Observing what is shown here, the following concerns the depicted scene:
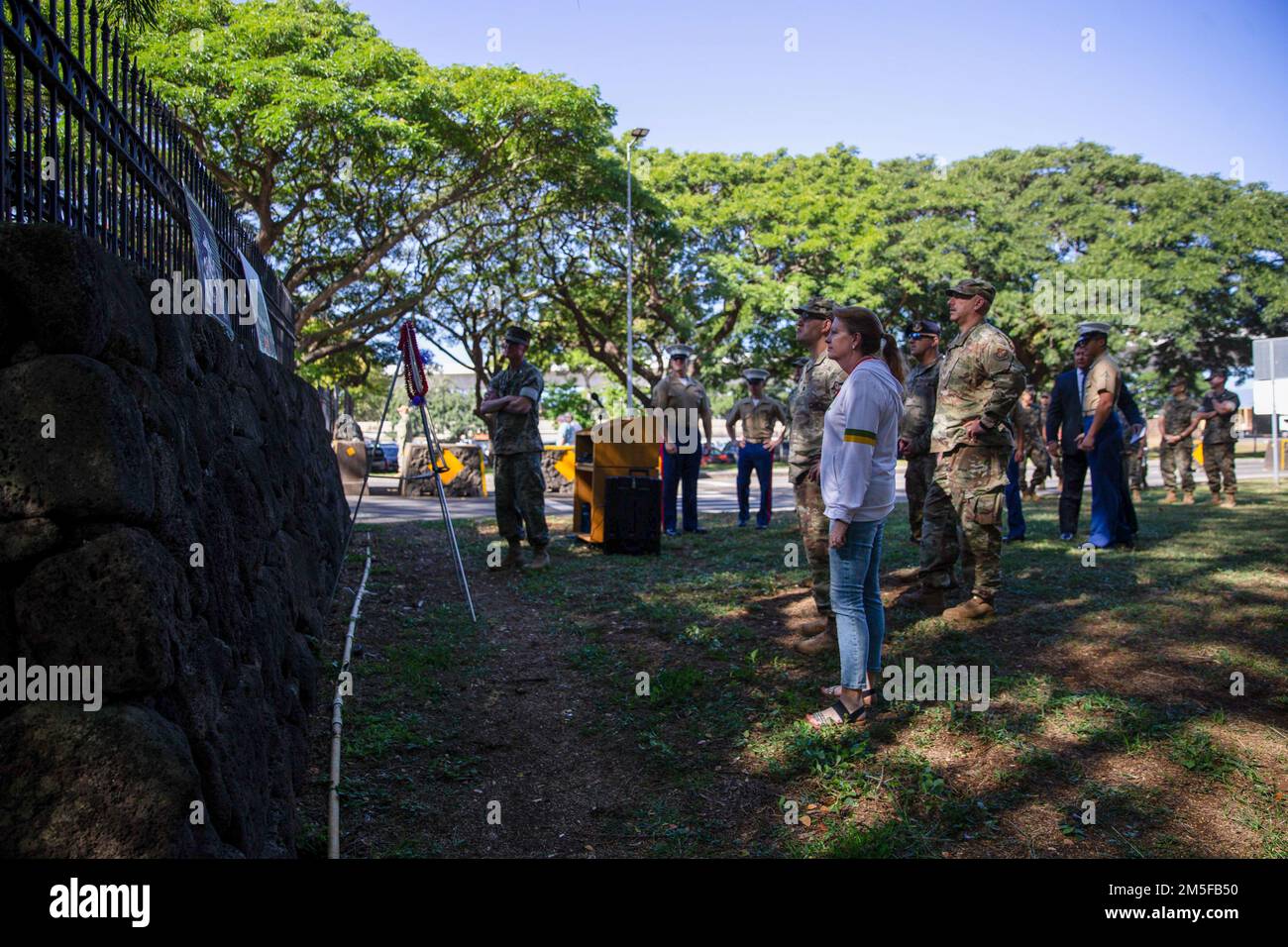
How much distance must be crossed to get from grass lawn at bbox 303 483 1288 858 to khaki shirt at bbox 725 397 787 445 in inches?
185

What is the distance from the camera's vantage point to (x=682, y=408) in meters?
12.2

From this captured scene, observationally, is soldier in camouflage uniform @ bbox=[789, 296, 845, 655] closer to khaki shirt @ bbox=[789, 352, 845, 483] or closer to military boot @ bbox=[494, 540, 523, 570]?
khaki shirt @ bbox=[789, 352, 845, 483]

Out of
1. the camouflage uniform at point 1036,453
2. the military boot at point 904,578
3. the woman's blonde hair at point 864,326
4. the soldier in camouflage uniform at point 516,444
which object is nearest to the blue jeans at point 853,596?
the woman's blonde hair at point 864,326

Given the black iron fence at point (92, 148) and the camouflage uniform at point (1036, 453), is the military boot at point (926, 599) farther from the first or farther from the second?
the camouflage uniform at point (1036, 453)

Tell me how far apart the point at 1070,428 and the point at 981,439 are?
13.9 feet

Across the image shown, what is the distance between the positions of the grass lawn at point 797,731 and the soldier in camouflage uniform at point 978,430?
48cm

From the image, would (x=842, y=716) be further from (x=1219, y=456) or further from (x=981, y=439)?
(x=1219, y=456)

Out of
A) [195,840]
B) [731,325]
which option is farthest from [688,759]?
[731,325]

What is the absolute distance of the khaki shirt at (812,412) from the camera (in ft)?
22.6

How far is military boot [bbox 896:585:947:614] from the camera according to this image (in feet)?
22.5

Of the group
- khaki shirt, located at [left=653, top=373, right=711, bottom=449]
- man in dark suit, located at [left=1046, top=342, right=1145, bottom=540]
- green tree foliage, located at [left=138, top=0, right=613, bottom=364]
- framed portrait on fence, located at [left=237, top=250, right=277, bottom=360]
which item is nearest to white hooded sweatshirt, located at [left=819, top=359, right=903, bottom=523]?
framed portrait on fence, located at [left=237, top=250, right=277, bottom=360]

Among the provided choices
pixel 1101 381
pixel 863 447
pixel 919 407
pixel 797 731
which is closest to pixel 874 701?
pixel 797 731
